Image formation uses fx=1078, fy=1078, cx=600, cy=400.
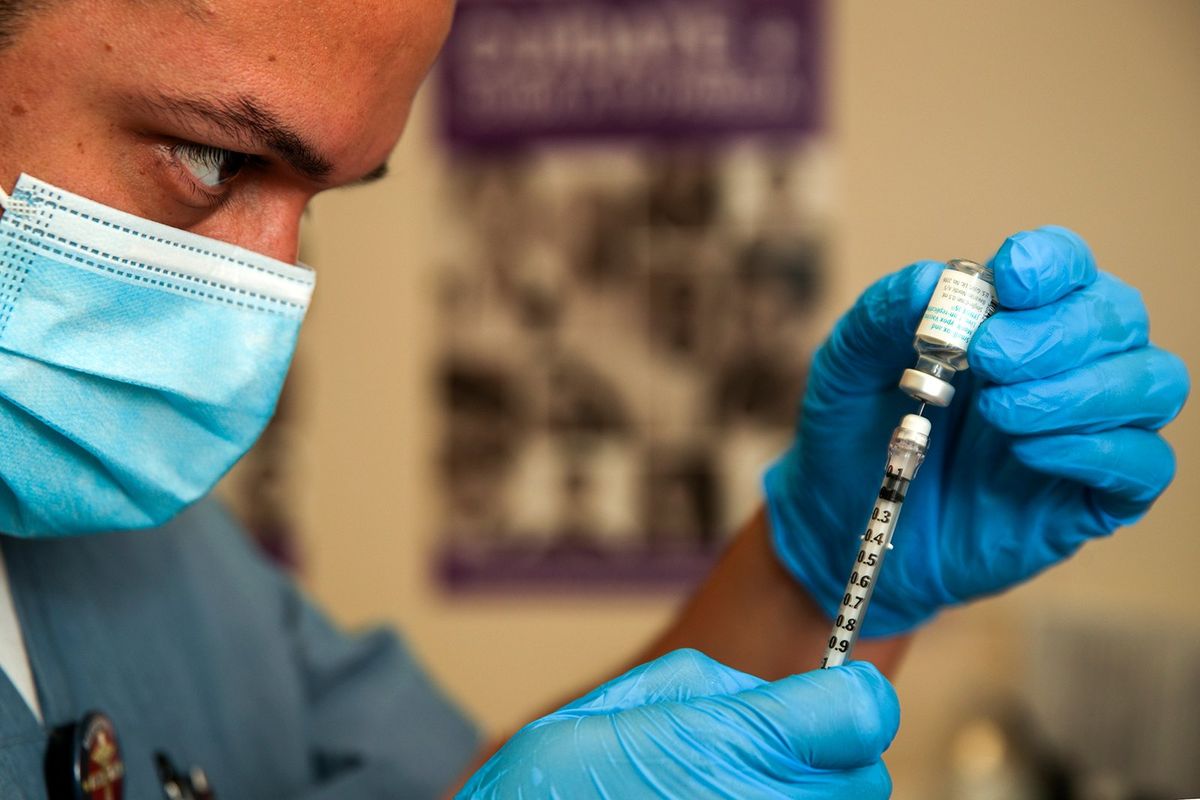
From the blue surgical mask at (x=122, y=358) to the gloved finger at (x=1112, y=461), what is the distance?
588 mm

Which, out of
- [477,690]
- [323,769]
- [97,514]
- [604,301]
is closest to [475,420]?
[604,301]

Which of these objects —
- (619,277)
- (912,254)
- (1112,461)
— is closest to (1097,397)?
(1112,461)

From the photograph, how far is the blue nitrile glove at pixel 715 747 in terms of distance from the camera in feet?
2.18

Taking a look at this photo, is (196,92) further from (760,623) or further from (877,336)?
(760,623)

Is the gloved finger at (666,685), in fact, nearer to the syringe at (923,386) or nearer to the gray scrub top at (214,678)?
the syringe at (923,386)

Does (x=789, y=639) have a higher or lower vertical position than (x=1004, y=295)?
lower

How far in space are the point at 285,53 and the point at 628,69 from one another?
1.49 metres

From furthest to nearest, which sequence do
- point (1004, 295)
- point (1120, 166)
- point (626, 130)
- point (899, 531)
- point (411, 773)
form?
1. point (626, 130)
2. point (1120, 166)
3. point (411, 773)
4. point (899, 531)
5. point (1004, 295)

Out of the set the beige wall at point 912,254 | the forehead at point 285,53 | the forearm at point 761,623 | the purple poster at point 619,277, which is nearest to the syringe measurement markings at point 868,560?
the forearm at point 761,623

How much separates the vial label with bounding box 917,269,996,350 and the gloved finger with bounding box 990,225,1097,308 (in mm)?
16

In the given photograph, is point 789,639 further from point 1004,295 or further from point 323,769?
point 323,769

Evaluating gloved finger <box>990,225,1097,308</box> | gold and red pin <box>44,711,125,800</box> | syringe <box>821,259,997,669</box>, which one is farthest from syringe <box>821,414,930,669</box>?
gold and red pin <box>44,711,125,800</box>

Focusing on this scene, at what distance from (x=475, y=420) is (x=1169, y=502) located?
134 cm

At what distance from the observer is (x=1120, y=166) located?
1975 mm
